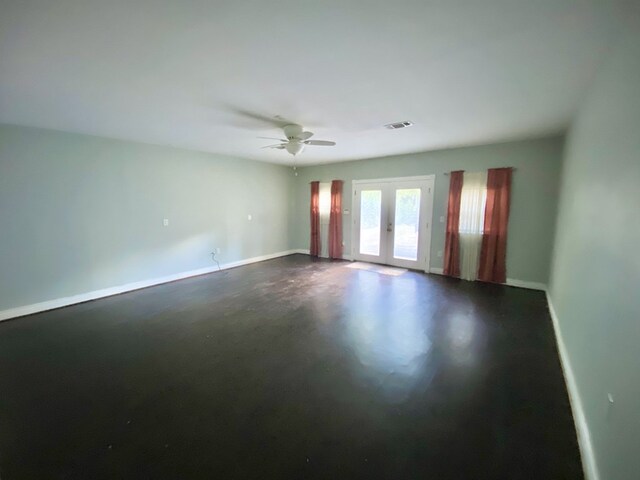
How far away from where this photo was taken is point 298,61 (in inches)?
79.4

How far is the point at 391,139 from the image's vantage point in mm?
4430

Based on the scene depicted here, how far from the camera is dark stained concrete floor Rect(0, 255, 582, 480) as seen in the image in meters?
1.54

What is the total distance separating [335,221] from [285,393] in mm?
5304

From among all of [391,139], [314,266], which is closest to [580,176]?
[391,139]

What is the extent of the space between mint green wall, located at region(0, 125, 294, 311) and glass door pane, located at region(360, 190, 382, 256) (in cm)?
293

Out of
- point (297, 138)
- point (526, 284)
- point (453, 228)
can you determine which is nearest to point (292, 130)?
point (297, 138)

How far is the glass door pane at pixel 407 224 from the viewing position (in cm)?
587

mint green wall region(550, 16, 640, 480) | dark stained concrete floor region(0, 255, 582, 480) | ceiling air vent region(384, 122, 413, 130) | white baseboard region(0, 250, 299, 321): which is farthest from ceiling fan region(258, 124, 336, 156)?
white baseboard region(0, 250, 299, 321)

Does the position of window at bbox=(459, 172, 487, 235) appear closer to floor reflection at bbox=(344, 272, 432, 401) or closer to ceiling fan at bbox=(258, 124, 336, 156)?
floor reflection at bbox=(344, 272, 432, 401)

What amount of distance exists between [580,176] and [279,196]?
611cm

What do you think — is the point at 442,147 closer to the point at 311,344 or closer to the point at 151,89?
the point at 311,344

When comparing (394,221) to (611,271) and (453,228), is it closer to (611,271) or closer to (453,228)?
(453,228)

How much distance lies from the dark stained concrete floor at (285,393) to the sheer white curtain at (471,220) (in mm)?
1401

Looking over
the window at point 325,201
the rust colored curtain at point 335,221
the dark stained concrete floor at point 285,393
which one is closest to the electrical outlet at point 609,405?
the dark stained concrete floor at point 285,393
